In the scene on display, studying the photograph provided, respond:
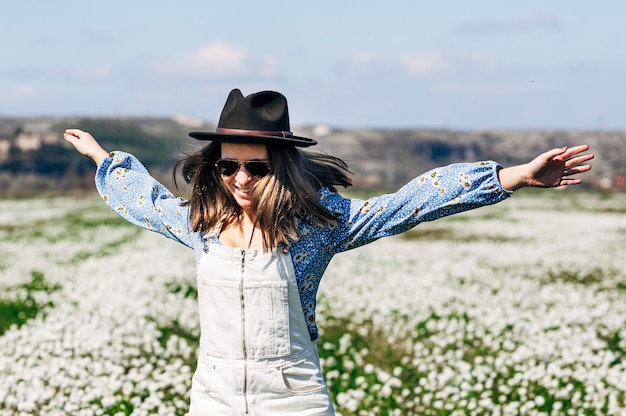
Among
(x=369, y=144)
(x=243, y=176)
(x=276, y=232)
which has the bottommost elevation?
(x=276, y=232)

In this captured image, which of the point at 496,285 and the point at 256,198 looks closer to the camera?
the point at 256,198

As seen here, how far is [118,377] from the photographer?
827 cm

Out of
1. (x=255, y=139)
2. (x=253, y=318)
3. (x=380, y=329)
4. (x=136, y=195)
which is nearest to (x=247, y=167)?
(x=255, y=139)

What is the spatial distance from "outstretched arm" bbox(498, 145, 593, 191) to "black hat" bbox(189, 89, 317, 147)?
102cm

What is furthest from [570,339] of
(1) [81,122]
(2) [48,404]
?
(1) [81,122]

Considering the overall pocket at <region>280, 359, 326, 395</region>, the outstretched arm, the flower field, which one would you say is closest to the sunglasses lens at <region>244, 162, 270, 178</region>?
the overall pocket at <region>280, 359, 326, 395</region>

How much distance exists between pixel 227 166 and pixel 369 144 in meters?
169

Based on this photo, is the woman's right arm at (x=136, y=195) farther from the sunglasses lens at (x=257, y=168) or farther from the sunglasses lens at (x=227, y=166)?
the sunglasses lens at (x=257, y=168)

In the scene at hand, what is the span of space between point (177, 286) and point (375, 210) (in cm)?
1088

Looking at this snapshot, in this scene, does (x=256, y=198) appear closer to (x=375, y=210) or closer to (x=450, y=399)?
(x=375, y=210)

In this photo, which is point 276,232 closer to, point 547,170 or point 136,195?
point 136,195

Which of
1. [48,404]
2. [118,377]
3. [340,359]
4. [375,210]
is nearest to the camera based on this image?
[375,210]

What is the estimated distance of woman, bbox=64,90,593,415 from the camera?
409cm

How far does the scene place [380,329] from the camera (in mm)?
11539
